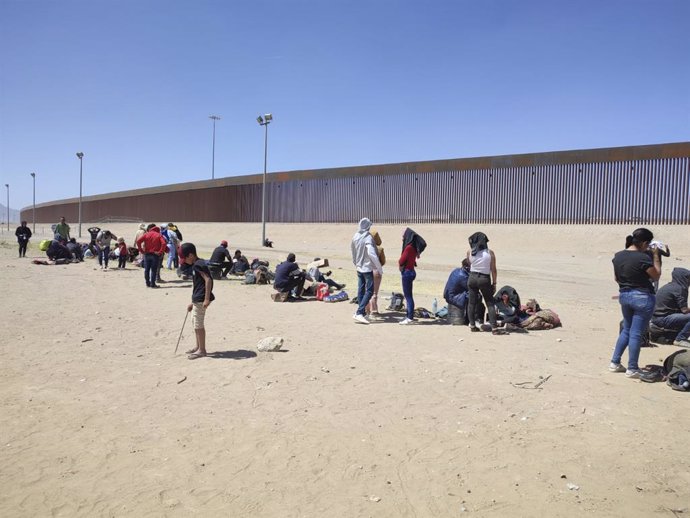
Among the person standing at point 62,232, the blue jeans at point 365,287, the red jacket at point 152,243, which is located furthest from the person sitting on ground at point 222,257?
the person standing at point 62,232

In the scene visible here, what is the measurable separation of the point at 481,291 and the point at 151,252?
8.34 meters

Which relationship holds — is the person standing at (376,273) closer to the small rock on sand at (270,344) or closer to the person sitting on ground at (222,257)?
the small rock on sand at (270,344)

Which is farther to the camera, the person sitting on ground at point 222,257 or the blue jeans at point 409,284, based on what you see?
the person sitting on ground at point 222,257

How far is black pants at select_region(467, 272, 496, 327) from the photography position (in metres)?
7.28

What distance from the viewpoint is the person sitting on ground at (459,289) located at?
8.09 m

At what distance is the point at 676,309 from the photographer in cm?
685

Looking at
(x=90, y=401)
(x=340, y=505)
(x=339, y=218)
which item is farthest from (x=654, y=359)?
(x=339, y=218)

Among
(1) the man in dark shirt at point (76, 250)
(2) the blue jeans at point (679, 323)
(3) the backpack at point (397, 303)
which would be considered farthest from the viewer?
(1) the man in dark shirt at point (76, 250)

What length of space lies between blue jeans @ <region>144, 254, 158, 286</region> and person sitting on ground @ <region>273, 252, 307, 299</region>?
351 centimetres

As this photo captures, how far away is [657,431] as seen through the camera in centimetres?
395

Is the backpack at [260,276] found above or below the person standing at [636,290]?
below

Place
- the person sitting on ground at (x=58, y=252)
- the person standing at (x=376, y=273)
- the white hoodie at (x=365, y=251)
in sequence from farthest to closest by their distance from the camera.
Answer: the person sitting on ground at (x=58, y=252) → the person standing at (x=376, y=273) → the white hoodie at (x=365, y=251)

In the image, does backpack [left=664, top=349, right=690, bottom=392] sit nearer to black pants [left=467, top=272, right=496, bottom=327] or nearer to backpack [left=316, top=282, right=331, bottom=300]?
black pants [left=467, top=272, right=496, bottom=327]

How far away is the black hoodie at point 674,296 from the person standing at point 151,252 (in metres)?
10.4
